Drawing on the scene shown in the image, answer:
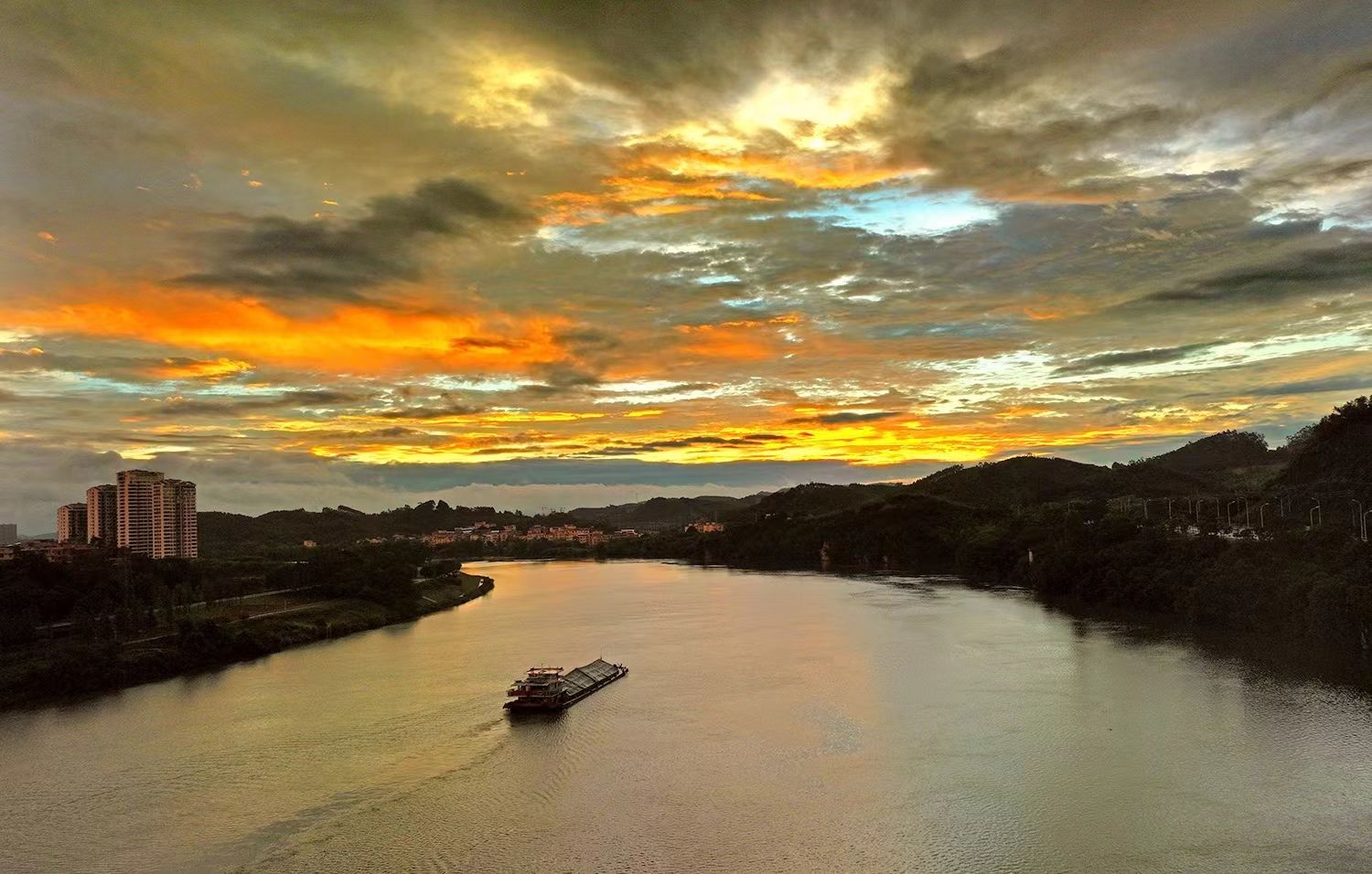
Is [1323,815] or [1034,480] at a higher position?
[1034,480]

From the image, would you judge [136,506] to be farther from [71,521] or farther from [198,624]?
→ [198,624]

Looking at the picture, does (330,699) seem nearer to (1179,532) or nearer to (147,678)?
(147,678)

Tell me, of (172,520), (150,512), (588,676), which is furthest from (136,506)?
(588,676)

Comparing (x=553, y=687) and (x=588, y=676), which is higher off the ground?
(x=553, y=687)

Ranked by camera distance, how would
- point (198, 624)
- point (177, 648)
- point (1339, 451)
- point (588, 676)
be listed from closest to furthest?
1. point (588, 676)
2. point (177, 648)
3. point (198, 624)
4. point (1339, 451)

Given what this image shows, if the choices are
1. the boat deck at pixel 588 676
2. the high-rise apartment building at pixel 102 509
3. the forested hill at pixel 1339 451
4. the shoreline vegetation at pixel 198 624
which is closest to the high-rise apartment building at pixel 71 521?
the high-rise apartment building at pixel 102 509

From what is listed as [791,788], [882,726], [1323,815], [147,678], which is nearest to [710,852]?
[791,788]
